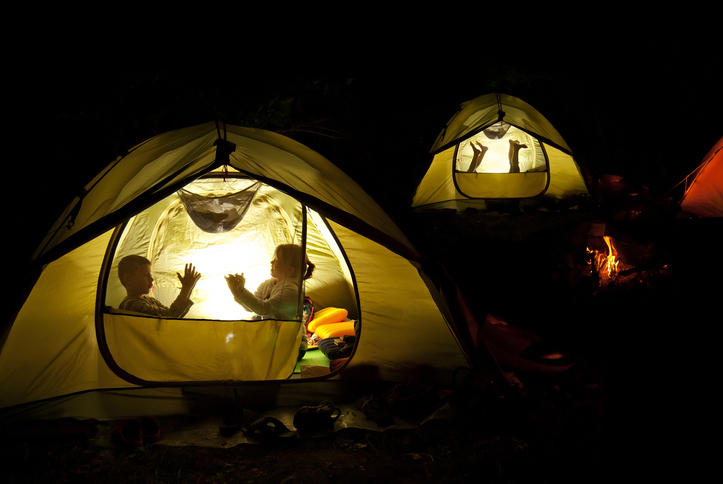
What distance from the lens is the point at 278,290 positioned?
10.4ft

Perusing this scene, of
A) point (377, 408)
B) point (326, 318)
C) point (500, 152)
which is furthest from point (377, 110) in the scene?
point (377, 408)

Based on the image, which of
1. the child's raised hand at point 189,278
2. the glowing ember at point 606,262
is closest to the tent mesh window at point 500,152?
the glowing ember at point 606,262

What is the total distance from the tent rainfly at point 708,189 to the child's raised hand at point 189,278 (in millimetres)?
5146

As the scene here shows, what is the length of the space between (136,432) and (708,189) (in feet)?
19.1

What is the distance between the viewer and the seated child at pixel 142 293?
300cm

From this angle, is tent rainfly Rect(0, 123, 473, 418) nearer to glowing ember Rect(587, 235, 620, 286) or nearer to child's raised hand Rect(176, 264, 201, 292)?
child's raised hand Rect(176, 264, 201, 292)

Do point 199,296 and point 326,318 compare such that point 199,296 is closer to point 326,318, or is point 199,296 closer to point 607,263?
point 326,318

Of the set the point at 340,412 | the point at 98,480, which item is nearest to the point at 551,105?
the point at 340,412

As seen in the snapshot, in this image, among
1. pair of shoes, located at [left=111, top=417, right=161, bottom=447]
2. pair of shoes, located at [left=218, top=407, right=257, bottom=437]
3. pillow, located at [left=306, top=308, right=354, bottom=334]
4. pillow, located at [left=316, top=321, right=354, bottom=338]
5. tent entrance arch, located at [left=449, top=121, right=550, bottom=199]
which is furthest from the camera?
tent entrance arch, located at [left=449, top=121, right=550, bottom=199]

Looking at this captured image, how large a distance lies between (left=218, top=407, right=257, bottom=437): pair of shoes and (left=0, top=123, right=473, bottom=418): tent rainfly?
120 millimetres

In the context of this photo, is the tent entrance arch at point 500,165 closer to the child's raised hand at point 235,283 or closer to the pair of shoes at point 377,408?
the child's raised hand at point 235,283

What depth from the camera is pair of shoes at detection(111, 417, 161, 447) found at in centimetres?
245

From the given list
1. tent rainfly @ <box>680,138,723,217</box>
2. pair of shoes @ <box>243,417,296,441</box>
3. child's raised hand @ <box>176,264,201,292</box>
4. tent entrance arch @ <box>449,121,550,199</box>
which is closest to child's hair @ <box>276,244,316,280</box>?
child's raised hand @ <box>176,264,201,292</box>

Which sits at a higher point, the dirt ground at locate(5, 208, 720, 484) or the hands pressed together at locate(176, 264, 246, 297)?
the hands pressed together at locate(176, 264, 246, 297)
